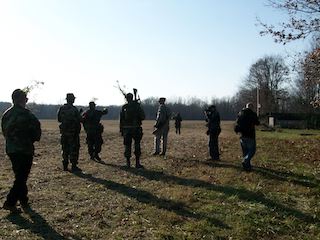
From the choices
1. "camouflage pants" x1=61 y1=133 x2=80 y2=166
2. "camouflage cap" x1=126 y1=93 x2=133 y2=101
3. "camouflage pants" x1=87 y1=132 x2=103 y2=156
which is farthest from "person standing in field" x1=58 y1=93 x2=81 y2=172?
"camouflage pants" x1=87 y1=132 x2=103 y2=156

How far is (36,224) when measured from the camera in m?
8.48

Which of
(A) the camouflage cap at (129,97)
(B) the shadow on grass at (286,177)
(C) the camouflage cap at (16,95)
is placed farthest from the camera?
(A) the camouflage cap at (129,97)

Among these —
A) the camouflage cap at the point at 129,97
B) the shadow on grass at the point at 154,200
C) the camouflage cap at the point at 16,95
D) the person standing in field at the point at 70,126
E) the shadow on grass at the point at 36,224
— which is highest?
the camouflage cap at the point at 129,97

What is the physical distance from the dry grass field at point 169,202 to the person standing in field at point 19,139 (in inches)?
17.3

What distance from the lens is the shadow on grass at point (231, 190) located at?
962 centimetres

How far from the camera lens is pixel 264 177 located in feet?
44.7

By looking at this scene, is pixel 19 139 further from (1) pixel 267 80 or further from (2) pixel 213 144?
(1) pixel 267 80

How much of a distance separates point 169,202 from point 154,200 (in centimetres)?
38

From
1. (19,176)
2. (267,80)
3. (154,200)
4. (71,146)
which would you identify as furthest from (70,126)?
(267,80)

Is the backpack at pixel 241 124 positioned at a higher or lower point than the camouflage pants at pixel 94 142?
higher

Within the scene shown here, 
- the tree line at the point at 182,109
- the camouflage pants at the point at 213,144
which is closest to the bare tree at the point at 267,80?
the tree line at the point at 182,109

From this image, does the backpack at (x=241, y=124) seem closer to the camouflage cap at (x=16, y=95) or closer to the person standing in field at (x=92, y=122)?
the person standing in field at (x=92, y=122)

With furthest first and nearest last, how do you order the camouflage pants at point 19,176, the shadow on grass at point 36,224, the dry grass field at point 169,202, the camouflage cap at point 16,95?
the camouflage cap at point 16,95 < the camouflage pants at point 19,176 < the dry grass field at point 169,202 < the shadow on grass at point 36,224

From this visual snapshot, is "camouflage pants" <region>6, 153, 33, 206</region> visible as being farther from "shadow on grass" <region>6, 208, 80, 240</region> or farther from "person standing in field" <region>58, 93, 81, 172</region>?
"person standing in field" <region>58, 93, 81, 172</region>
